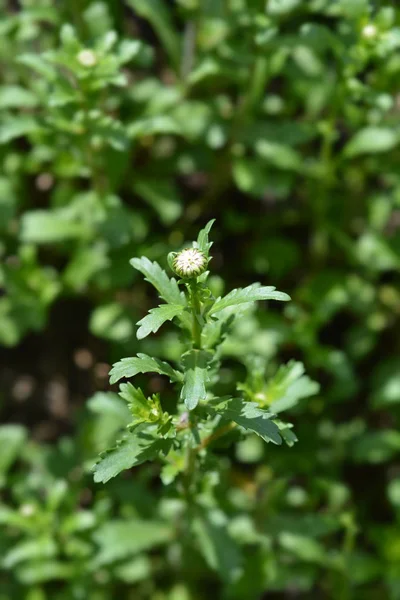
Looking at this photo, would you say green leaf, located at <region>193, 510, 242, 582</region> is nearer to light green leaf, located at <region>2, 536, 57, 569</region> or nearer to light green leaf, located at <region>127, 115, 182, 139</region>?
light green leaf, located at <region>2, 536, 57, 569</region>

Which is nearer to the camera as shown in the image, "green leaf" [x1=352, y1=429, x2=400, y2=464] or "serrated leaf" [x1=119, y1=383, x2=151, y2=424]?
"serrated leaf" [x1=119, y1=383, x2=151, y2=424]

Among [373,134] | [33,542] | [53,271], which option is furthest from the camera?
[53,271]

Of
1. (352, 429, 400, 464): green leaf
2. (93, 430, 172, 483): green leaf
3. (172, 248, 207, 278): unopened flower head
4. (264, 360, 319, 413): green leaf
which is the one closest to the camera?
(172, 248, 207, 278): unopened flower head

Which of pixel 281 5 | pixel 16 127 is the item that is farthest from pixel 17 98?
pixel 281 5

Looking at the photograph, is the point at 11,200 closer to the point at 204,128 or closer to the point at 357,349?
the point at 204,128

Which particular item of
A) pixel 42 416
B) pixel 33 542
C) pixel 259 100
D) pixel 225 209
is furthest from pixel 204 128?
pixel 33 542

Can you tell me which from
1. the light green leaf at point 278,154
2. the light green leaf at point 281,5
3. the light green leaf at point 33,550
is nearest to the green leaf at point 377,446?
the light green leaf at point 278,154

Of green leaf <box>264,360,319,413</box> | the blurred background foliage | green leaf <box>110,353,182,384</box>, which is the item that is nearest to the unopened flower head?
green leaf <box>110,353,182,384</box>
